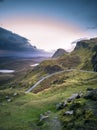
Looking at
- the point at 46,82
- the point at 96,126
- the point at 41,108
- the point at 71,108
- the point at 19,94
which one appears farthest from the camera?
the point at 46,82

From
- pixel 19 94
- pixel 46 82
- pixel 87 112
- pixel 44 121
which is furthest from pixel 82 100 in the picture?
pixel 46 82

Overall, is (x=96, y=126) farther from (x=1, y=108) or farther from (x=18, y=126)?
(x=1, y=108)

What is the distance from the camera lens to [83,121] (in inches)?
1992

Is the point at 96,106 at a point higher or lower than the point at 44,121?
higher

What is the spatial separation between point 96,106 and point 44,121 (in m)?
12.3

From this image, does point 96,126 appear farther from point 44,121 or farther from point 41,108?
point 41,108

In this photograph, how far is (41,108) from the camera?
2660 inches

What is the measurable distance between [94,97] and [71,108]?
6.14 meters

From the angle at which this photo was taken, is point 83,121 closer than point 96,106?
Yes

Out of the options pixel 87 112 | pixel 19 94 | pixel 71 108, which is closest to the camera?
pixel 87 112

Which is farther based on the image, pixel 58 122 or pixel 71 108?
pixel 71 108

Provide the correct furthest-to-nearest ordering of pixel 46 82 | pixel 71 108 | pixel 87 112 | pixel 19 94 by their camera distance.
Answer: pixel 46 82, pixel 19 94, pixel 71 108, pixel 87 112

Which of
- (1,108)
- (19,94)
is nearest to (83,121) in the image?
(1,108)

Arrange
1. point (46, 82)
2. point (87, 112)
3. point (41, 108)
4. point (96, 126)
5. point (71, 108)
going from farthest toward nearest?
point (46, 82) < point (41, 108) < point (71, 108) < point (87, 112) < point (96, 126)
